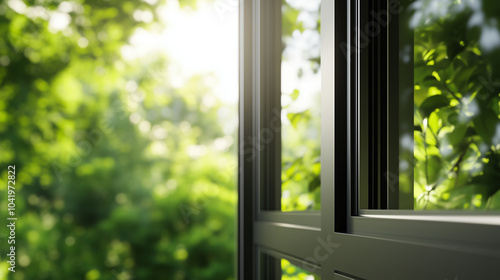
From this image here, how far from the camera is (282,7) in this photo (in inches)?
61.4

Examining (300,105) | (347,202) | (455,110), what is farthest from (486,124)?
(300,105)

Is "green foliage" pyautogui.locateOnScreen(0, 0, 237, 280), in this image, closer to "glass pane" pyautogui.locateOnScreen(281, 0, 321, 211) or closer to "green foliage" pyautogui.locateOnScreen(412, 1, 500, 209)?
"glass pane" pyautogui.locateOnScreen(281, 0, 321, 211)

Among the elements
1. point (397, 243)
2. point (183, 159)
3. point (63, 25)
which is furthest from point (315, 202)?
point (63, 25)

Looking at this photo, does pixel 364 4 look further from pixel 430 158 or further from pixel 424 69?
pixel 430 158

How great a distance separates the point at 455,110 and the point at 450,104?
0.05 ft

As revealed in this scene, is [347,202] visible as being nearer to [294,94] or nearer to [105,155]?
[294,94]

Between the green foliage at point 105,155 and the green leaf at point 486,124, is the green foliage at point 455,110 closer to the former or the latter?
the green leaf at point 486,124

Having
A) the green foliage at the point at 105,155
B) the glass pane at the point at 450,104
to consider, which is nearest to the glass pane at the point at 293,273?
the glass pane at the point at 450,104

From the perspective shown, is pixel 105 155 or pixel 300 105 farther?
pixel 105 155

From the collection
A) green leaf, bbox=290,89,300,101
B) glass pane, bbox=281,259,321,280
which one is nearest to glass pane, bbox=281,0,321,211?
green leaf, bbox=290,89,300,101

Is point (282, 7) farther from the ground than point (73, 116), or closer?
farther from the ground

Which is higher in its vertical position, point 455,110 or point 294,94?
point 294,94

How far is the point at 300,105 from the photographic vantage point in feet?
4.60

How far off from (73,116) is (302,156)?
4.36 feet
